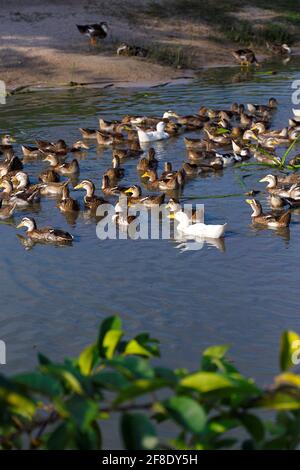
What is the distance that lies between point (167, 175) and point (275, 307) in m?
6.69

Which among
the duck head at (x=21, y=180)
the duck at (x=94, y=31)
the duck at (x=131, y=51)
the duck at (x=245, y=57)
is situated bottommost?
the duck at (x=245, y=57)

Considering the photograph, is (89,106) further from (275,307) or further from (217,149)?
(275,307)

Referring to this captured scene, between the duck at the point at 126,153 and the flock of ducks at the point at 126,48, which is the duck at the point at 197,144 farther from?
the flock of ducks at the point at 126,48

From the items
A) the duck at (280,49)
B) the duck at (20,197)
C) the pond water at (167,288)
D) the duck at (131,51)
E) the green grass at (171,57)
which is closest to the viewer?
the pond water at (167,288)

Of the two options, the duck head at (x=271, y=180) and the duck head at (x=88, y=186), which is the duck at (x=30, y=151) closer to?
the duck head at (x=88, y=186)

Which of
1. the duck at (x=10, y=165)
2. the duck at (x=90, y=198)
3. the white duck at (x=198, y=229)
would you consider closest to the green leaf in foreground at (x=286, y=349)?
the white duck at (x=198, y=229)

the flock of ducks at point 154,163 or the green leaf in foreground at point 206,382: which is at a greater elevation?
the green leaf in foreground at point 206,382

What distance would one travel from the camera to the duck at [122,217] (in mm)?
14898

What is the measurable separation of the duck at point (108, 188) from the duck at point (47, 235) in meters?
2.37

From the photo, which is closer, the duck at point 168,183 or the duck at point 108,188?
the duck at point 108,188

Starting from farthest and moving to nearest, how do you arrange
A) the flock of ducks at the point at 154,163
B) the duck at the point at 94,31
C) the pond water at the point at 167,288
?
the duck at the point at 94,31 → the flock of ducks at the point at 154,163 → the pond water at the point at 167,288

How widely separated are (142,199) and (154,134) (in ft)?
18.0
